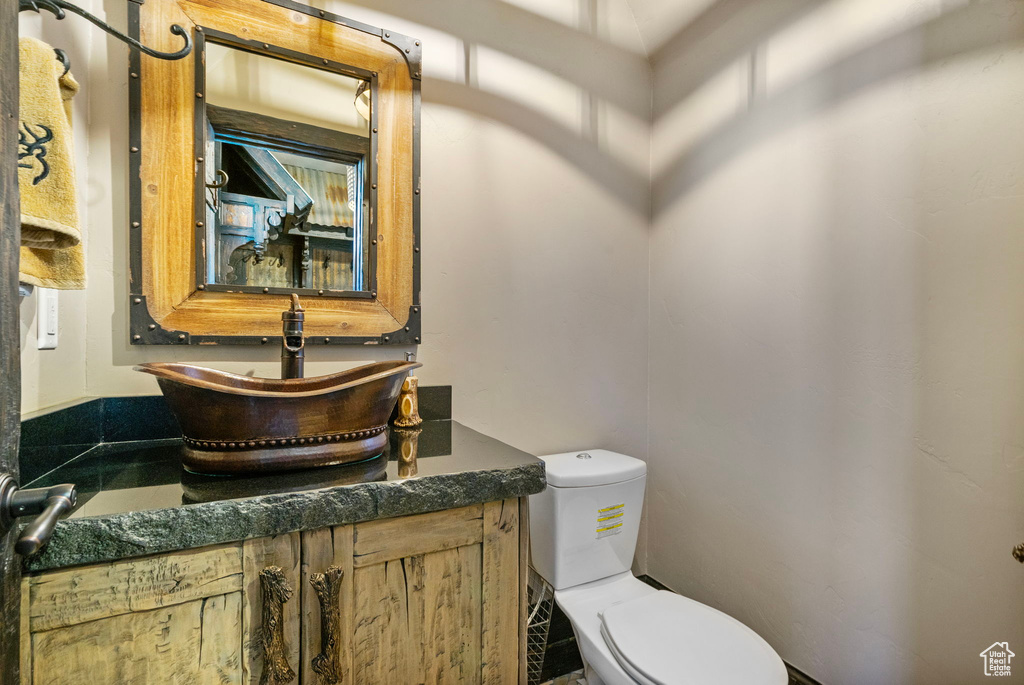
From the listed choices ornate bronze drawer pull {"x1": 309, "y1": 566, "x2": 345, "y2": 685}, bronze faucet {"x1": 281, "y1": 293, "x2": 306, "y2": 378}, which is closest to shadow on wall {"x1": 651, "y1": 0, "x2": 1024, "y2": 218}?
bronze faucet {"x1": 281, "y1": 293, "x2": 306, "y2": 378}

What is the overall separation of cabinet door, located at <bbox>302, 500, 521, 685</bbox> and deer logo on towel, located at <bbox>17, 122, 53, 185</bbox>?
0.68 meters

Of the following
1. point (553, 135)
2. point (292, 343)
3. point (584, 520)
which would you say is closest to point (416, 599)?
point (292, 343)

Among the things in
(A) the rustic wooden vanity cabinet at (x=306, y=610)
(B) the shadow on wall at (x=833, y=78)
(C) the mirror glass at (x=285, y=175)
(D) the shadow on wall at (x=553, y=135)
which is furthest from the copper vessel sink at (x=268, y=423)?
(B) the shadow on wall at (x=833, y=78)

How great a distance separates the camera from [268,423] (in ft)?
2.79

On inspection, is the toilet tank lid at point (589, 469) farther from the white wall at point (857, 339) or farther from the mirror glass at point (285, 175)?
the mirror glass at point (285, 175)

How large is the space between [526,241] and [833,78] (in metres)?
0.98

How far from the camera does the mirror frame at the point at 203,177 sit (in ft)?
3.85

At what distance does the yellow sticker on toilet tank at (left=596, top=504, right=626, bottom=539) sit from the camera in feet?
4.97

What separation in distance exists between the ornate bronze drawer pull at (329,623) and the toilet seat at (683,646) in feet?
2.26

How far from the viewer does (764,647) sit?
3.80ft

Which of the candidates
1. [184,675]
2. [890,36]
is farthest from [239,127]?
[890,36]

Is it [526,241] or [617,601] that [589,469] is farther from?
[526,241]

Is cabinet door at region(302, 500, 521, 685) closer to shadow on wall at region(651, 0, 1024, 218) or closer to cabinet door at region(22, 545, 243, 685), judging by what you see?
cabinet door at region(22, 545, 243, 685)

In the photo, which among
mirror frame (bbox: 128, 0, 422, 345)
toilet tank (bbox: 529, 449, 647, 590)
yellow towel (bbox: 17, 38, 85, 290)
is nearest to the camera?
yellow towel (bbox: 17, 38, 85, 290)
